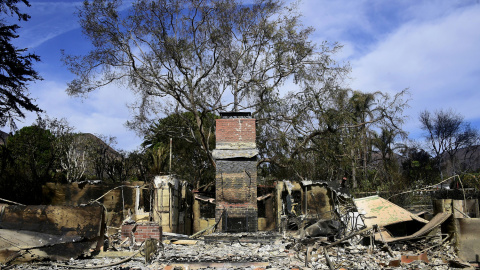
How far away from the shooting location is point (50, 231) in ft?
24.4

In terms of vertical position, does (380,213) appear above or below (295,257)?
above

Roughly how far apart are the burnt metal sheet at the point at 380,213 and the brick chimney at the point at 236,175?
3543mm

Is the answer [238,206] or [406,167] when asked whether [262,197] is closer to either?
[238,206]

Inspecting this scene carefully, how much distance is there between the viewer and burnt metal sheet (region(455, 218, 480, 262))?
7699 mm

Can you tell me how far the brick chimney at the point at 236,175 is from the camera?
40.2 feet

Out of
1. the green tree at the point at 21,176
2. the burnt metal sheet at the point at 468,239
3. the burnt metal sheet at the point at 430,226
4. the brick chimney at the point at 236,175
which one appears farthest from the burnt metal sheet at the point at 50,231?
the green tree at the point at 21,176

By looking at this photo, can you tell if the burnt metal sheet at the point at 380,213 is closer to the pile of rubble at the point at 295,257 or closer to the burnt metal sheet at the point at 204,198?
the pile of rubble at the point at 295,257

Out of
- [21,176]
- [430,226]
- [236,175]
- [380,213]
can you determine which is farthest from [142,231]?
[21,176]

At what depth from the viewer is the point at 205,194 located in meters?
16.9

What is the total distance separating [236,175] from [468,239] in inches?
261

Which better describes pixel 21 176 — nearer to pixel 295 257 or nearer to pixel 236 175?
pixel 236 175

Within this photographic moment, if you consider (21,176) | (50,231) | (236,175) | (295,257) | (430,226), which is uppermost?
(21,176)

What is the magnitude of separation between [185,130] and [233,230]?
39.8ft

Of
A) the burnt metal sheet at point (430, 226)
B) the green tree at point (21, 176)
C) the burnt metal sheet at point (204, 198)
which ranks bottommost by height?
the burnt metal sheet at point (430, 226)
